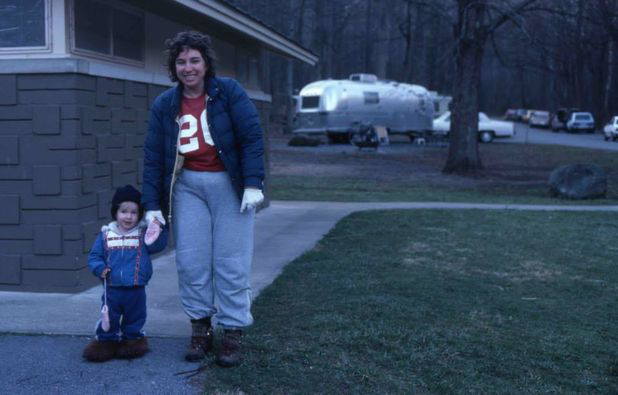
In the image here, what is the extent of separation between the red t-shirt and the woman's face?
0.40 ft

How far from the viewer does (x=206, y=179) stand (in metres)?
4.36

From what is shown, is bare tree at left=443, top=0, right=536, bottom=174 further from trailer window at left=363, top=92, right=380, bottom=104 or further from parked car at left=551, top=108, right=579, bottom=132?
parked car at left=551, top=108, right=579, bottom=132

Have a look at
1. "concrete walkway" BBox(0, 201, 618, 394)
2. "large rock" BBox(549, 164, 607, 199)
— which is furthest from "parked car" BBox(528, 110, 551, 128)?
"concrete walkway" BBox(0, 201, 618, 394)

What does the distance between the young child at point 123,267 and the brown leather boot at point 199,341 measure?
314 millimetres

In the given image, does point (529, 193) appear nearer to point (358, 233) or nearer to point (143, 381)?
point (358, 233)

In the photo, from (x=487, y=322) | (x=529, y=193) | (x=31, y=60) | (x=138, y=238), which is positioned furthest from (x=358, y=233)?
(x=529, y=193)

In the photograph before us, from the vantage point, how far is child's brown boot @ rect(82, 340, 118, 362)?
4480 millimetres

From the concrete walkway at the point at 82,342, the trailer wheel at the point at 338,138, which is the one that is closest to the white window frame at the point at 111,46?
the concrete walkway at the point at 82,342

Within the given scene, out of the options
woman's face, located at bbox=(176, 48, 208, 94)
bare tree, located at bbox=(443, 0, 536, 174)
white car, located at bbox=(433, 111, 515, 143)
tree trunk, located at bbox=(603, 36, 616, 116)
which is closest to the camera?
woman's face, located at bbox=(176, 48, 208, 94)

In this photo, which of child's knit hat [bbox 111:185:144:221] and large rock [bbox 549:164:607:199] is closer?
child's knit hat [bbox 111:185:144:221]

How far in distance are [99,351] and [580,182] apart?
12.7 m

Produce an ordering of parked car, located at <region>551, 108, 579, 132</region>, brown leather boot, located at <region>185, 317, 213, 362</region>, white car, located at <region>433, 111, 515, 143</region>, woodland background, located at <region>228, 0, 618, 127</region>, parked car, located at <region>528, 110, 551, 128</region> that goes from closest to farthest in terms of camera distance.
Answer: brown leather boot, located at <region>185, 317, 213, 362</region> → woodland background, located at <region>228, 0, 618, 127</region> → white car, located at <region>433, 111, 515, 143</region> → parked car, located at <region>551, 108, 579, 132</region> → parked car, located at <region>528, 110, 551, 128</region>

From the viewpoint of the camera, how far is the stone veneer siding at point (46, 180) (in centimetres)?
610

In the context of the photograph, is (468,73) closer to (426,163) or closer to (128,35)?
(426,163)
